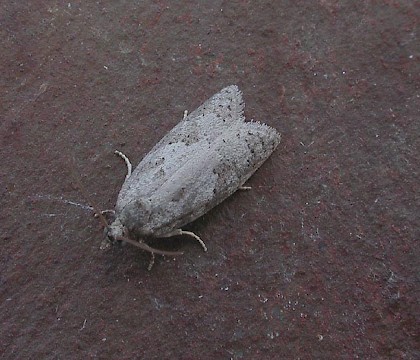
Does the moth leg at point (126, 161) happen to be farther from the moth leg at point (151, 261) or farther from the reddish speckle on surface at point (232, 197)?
the moth leg at point (151, 261)

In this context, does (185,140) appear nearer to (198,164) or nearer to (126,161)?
Result: (198,164)

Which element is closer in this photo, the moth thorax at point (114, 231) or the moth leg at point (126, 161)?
the moth thorax at point (114, 231)

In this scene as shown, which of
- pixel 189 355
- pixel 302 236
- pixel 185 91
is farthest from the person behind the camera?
pixel 185 91

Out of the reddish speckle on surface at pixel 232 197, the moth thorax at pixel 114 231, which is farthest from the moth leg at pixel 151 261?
the moth thorax at pixel 114 231

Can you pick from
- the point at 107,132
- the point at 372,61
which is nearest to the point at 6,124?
the point at 107,132

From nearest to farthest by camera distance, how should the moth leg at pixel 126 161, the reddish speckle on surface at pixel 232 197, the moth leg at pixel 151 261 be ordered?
the reddish speckle on surface at pixel 232 197 < the moth leg at pixel 151 261 < the moth leg at pixel 126 161

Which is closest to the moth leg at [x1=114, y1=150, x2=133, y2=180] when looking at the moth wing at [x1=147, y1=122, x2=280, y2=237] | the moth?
the moth

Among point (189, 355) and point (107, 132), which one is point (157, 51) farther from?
point (189, 355)

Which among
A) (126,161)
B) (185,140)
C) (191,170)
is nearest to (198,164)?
(191,170)
